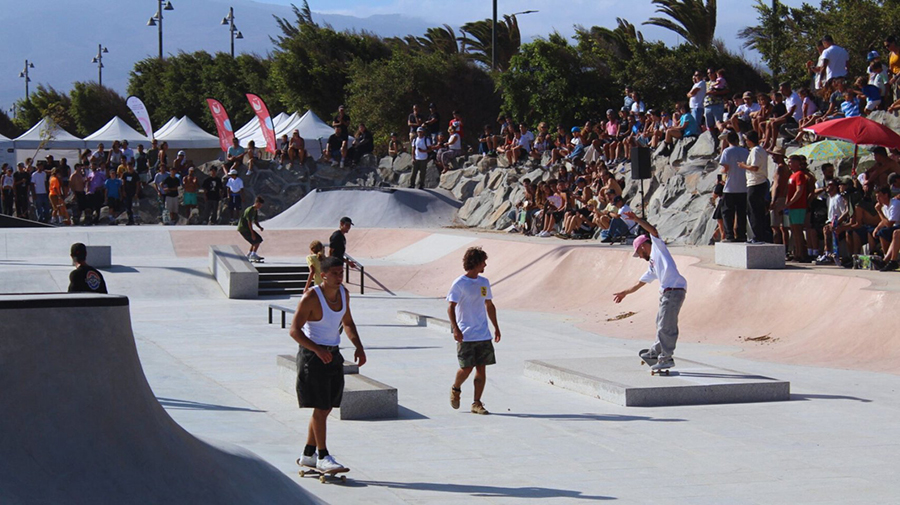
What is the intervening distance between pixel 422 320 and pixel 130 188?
18.5 meters

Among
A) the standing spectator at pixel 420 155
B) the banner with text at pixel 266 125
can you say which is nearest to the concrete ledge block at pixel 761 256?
the standing spectator at pixel 420 155

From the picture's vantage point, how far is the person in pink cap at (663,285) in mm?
9312

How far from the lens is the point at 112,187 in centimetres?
3094

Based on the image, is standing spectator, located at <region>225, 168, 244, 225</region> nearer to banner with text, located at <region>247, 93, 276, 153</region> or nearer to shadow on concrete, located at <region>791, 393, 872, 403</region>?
banner with text, located at <region>247, 93, 276, 153</region>

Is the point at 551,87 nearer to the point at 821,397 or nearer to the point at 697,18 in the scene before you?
the point at 697,18

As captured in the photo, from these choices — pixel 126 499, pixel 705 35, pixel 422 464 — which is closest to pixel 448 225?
pixel 705 35

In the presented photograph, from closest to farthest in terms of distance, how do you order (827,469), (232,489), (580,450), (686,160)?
(232,489) → (827,469) → (580,450) → (686,160)

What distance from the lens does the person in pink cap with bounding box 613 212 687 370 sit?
931 centimetres

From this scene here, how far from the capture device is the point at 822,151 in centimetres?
1581

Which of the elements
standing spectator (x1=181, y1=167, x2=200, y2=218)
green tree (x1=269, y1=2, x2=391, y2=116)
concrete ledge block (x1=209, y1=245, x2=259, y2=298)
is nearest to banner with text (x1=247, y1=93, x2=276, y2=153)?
standing spectator (x1=181, y1=167, x2=200, y2=218)

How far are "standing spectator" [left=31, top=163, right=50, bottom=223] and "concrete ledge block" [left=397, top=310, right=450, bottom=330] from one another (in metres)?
18.0

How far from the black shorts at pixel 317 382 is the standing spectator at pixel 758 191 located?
10.1 m

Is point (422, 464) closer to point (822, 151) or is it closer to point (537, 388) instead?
point (537, 388)

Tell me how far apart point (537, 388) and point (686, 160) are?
508 inches
